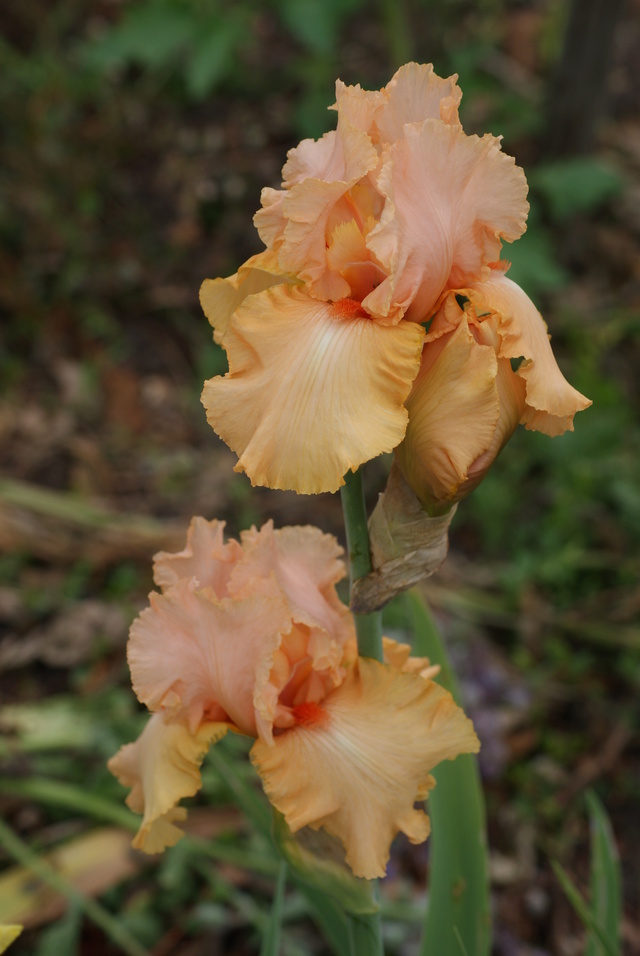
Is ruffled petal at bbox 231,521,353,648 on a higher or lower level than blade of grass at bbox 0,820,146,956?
higher

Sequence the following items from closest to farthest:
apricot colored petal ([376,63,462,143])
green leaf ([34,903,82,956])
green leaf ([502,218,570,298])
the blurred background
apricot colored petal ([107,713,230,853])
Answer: apricot colored petal ([376,63,462,143]) → apricot colored petal ([107,713,230,853]) → green leaf ([34,903,82,956]) → the blurred background → green leaf ([502,218,570,298])

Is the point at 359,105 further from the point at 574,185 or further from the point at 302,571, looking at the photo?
the point at 574,185

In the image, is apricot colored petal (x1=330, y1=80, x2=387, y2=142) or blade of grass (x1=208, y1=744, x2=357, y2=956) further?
blade of grass (x1=208, y1=744, x2=357, y2=956)

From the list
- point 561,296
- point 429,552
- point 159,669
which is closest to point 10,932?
point 159,669

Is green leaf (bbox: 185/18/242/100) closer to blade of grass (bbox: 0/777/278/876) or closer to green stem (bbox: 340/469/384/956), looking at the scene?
blade of grass (bbox: 0/777/278/876)

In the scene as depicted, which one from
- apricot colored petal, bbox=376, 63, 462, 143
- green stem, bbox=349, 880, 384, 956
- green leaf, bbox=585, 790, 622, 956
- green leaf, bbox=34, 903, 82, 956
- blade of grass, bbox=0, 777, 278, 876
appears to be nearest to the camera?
apricot colored petal, bbox=376, 63, 462, 143

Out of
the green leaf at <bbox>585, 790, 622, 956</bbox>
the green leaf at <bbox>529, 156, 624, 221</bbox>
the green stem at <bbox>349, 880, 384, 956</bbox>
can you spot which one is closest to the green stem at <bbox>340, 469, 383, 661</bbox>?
the green stem at <bbox>349, 880, 384, 956</bbox>

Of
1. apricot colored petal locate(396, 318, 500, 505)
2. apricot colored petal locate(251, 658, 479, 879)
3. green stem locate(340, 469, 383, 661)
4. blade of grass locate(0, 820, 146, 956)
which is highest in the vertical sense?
apricot colored petal locate(396, 318, 500, 505)
